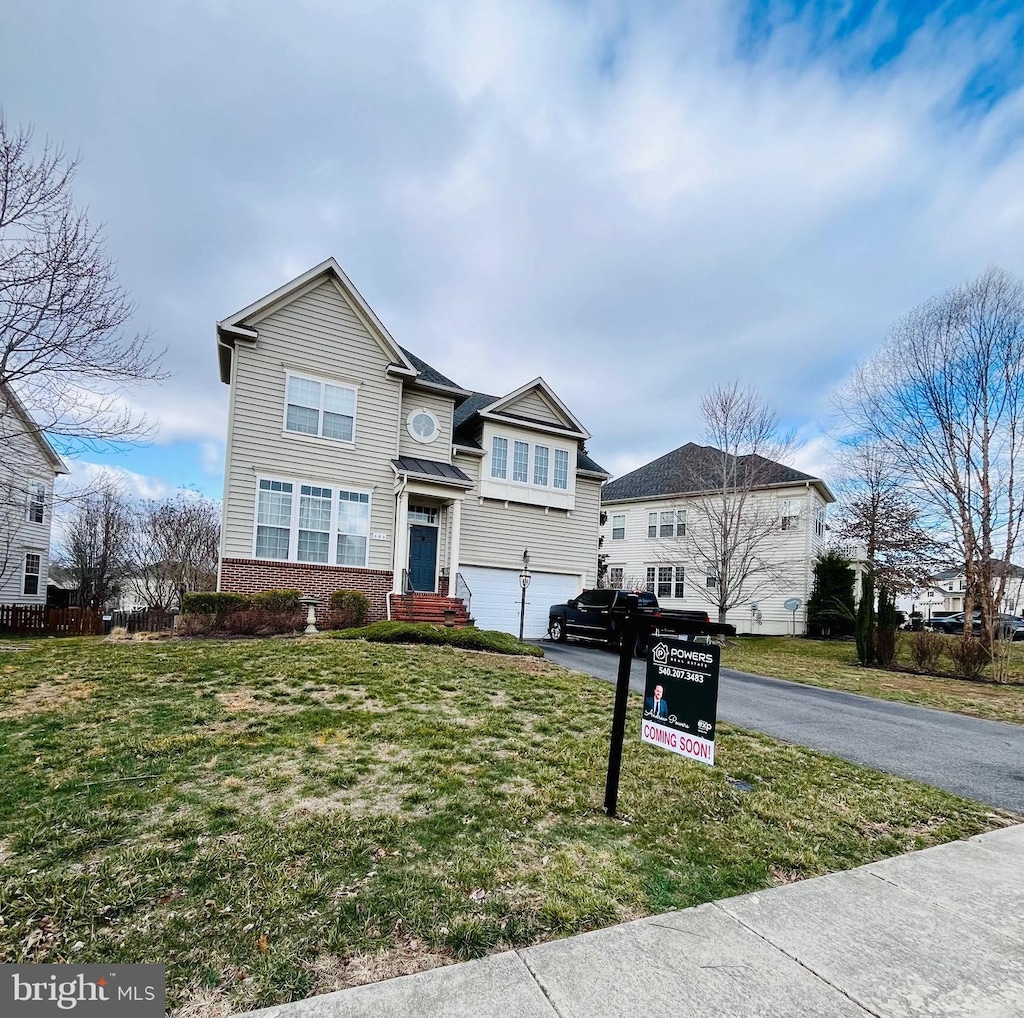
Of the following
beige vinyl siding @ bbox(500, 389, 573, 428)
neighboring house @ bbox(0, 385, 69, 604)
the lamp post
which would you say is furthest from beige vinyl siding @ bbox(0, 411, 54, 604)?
the lamp post

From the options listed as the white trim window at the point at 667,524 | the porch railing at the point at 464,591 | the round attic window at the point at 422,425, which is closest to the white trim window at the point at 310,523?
the round attic window at the point at 422,425

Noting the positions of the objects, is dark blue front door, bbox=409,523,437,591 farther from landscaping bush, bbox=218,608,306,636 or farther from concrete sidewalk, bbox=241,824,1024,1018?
concrete sidewalk, bbox=241,824,1024,1018

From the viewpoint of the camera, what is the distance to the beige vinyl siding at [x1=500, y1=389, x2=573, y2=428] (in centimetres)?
1912

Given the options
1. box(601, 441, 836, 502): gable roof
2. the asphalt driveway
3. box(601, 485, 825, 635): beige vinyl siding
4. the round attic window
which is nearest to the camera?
the asphalt driveway

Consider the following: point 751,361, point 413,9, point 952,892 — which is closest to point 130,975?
point 952,892

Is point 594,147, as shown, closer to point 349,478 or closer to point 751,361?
point 349,478

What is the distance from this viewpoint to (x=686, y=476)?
26.9 m

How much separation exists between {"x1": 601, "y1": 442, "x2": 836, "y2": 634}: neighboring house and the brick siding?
1475 centimetres

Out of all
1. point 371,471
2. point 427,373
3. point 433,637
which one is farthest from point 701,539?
point 433,637

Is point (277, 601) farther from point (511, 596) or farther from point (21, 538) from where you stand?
point (21, 538)

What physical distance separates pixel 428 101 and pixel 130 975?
1283 cm

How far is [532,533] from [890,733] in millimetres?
12672

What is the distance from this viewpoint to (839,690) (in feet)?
39.4

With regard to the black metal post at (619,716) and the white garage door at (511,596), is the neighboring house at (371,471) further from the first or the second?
the black metal post at (619,716)
